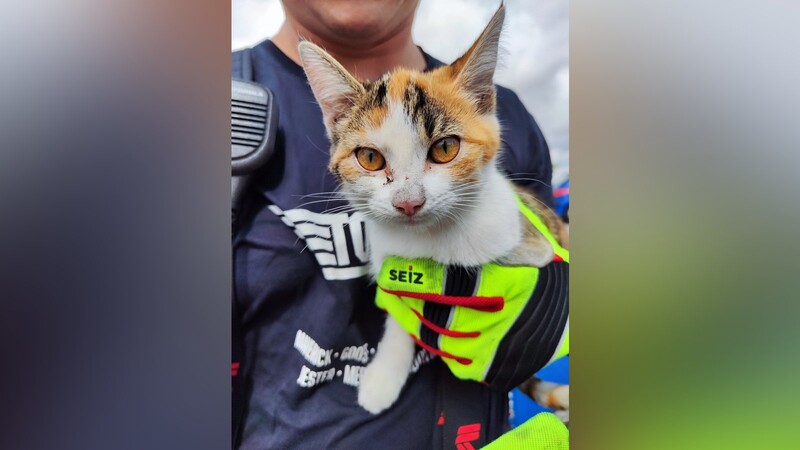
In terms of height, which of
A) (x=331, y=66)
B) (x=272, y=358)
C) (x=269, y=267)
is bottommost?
(x=272, y=358)

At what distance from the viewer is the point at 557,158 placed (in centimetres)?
105

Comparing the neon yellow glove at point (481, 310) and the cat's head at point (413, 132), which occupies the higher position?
the cat's head at point (413, 132)

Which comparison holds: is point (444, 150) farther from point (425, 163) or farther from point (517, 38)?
point (517, 38)

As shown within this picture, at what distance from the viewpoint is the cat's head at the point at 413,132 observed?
0.93 metres

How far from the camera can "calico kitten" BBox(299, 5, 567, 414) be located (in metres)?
0.93

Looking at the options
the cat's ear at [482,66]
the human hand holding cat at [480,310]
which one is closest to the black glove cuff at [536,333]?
the human hand holding cat at [480,310]

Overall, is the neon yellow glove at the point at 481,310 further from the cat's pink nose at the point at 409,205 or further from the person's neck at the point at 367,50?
the person's neck at the point at 367,50

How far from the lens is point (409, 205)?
92 cm

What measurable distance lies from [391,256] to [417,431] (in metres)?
0.42

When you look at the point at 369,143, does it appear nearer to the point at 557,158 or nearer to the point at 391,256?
the point at 391,256

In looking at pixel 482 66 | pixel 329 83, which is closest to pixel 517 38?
pixel 482 66

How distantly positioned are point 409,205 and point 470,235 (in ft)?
0.55
